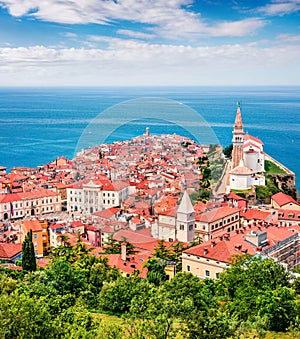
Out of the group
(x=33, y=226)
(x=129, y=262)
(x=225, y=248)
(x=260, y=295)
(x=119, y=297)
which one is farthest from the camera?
(x=33, y=226)

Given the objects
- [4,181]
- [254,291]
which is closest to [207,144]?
[254,291]

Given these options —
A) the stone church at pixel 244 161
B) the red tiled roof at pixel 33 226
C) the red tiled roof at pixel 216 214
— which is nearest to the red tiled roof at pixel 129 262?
the red tiled roof at pixel 216 214

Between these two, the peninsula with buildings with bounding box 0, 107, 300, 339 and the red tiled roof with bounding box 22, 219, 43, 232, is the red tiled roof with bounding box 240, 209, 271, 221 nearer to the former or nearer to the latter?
the peninsula with buildings with bounding box 0, 107, 300, 339

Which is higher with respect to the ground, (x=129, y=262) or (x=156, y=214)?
(x=156, y=214)

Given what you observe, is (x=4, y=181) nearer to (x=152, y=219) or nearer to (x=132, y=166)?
(x=132, y=166)

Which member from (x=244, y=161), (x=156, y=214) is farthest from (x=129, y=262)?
(x=244, y=161)

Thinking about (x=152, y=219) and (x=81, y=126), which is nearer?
(x=152, y=219)

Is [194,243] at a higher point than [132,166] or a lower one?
lower

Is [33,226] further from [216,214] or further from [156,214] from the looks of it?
[156,214]

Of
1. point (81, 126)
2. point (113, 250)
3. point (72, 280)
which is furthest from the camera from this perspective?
point (81, 126)
